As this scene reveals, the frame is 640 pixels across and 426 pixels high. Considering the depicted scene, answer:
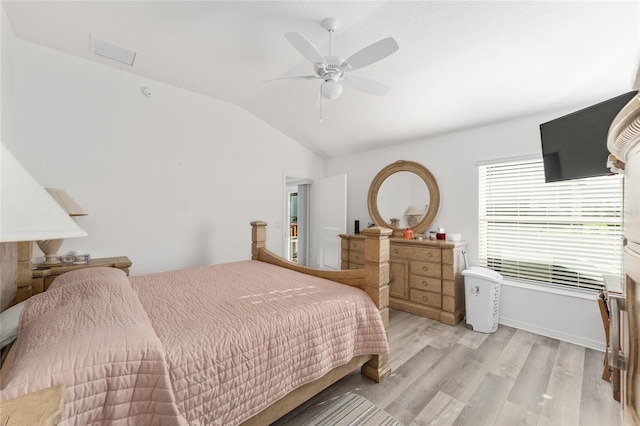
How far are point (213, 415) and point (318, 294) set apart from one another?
874 millimetres

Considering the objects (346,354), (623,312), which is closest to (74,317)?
(346,354)

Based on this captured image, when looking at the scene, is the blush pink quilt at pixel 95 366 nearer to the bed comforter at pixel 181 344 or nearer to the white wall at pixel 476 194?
the bed comforter at pixel 181 344

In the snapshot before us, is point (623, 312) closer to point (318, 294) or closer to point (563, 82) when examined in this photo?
point (318, 294)

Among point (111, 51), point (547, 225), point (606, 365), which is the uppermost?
point (111, 51)

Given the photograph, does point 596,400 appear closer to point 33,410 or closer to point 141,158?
point 33,410

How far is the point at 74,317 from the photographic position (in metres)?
1.13

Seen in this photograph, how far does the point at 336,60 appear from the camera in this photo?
1.85 m

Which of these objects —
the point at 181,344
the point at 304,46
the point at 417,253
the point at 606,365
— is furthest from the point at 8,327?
the point at 606,365

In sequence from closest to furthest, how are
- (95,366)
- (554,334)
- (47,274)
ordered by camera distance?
(95,366)
(47,274)
(554,334)

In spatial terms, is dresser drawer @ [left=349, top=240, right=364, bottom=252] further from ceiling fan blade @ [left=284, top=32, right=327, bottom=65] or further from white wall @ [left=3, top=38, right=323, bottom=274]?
ceiling fan blade @ [left=284, top=32, right=327, bottom=65]

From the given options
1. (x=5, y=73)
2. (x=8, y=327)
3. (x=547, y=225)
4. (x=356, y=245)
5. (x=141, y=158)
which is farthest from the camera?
(x=356, y=245)

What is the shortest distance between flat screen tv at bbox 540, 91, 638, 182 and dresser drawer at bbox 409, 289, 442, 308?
1.68 metres

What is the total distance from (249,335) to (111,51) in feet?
10.1

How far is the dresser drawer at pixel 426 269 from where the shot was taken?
3162mm
